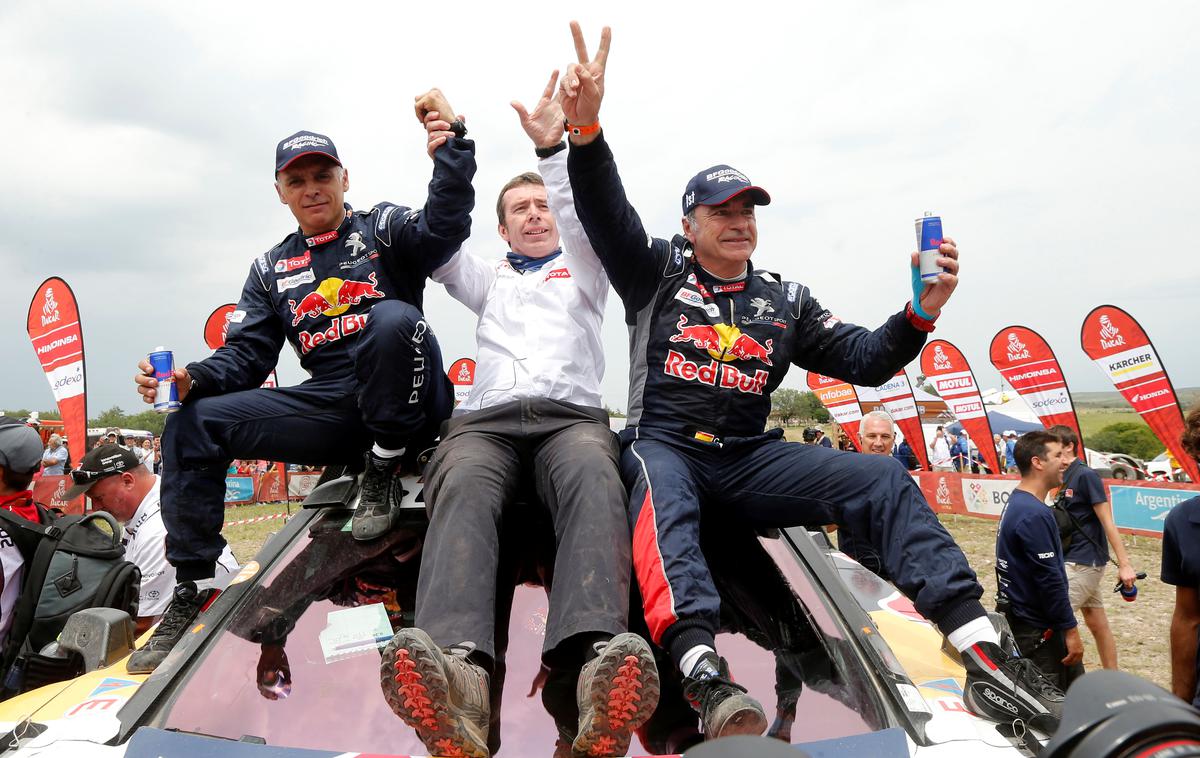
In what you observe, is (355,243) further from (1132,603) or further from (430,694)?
(1132,603)

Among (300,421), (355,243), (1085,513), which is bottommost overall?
(1085,513)

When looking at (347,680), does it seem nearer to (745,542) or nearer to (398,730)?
(398,730)

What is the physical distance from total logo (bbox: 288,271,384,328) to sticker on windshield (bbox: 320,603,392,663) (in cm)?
122

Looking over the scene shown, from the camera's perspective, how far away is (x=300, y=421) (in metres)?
2.97

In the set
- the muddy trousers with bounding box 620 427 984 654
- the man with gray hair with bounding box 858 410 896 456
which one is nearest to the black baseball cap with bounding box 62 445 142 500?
the muddy trousers with bounding box 620 427 984 654

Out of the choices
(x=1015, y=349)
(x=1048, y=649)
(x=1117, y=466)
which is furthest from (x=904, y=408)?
(x=1048, y=649)

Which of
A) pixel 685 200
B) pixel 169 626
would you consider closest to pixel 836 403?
pixel 685 200

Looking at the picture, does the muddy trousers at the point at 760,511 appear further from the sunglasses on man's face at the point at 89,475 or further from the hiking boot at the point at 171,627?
the sunglasses on man's face at the point at 89,475

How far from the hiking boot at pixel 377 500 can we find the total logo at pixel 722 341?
104cm

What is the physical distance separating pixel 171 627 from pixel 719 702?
5.30 ft

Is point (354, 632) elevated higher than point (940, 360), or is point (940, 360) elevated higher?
point (354, 632)

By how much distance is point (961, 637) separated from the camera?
6.81ft

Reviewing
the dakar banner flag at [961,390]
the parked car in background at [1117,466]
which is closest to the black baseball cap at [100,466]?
the dakar banner flag at [961,390]

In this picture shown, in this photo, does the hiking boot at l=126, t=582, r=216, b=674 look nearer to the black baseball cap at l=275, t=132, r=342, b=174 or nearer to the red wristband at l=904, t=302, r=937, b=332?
the black baseball cap at l=275, t=132, r=342, b=174
